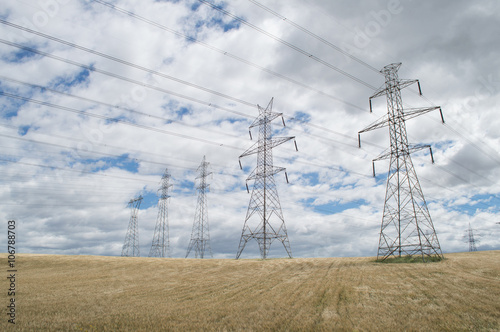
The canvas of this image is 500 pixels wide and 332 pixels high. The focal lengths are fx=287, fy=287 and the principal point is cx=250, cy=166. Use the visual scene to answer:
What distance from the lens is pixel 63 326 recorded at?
12102mm

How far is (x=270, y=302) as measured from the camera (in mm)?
16188

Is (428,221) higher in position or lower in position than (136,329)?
higher

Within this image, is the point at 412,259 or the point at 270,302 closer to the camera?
the point at 270,302

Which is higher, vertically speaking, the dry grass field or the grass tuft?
the dry grass field

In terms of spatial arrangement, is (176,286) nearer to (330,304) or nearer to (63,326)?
(63,326)

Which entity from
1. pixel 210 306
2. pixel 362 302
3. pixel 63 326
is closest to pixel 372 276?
pixel 362 302

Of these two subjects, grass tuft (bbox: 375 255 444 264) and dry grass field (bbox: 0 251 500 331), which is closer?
dry grass field (bbox: 0 251 500 331)

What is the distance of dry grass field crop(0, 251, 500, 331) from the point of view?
12023 mm

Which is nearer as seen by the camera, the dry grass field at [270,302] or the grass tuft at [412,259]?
the dry grass field at [270,302]

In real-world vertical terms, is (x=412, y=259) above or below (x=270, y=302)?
below

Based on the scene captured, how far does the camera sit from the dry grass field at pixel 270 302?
1202 centimetres

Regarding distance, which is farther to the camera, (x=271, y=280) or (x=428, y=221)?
(x=428, y=221)

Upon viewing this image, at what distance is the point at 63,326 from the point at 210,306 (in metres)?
6.82

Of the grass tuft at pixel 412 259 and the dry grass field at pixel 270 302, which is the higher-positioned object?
the dry grass field at pixel 270 302
